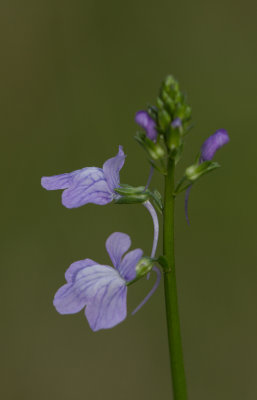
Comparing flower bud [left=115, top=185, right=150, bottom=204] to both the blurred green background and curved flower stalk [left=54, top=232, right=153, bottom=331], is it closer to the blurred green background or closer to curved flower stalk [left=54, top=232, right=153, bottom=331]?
curved flower stalk [left=54, top=232, right=153, bottom=331]

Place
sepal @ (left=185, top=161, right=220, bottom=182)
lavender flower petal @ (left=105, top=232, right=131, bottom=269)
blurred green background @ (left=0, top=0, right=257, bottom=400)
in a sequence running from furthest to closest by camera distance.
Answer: blurred green background @ (left=0, top=0, right=257, bottom=400)
lavender flower petal @ (left=105, top=232, right=131, bottom=269)
sepal @ (left=185, top=161, right=220, bottom=182)

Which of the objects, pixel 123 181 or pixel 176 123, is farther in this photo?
pixel 123 181

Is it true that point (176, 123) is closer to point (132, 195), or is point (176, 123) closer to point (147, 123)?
point (147, 123)

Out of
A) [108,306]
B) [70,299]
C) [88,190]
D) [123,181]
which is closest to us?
[108,306]

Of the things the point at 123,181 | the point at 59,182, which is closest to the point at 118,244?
the point at 59,182

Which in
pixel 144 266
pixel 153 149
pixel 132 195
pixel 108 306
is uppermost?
pixel 153 149

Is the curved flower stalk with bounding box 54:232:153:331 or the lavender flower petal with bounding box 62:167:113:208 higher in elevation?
the lavender flower petal with bounding box 62:167:113:208

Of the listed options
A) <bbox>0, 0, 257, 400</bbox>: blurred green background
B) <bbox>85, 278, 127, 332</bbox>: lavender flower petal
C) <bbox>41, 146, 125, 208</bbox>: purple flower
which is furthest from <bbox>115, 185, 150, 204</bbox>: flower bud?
<bbox>0, 0, 257, 400</bbox>: blurred green background

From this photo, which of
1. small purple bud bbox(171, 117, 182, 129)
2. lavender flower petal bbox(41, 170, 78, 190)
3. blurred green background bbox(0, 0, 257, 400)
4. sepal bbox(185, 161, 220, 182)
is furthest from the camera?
blurred green background bbox(0, 0, 257, 400)
